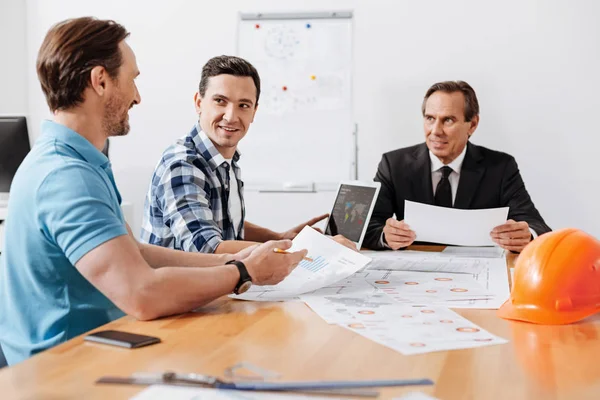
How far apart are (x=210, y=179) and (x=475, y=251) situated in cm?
92

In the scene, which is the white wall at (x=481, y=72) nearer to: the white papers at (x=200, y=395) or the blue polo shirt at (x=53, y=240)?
the blue polo shirt at (x=53, y=240)

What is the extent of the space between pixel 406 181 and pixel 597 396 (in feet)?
6.67

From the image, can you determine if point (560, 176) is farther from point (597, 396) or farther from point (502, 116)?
point (597, 396)

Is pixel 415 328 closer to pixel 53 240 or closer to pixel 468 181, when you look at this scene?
pixel 53 240

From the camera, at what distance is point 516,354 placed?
113 centimetres

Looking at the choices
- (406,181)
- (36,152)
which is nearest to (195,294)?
(36,152)

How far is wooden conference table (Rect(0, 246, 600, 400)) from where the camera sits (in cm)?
95

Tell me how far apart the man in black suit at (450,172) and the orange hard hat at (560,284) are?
1.31m

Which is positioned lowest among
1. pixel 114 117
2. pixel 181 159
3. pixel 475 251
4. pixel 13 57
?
pixel 475 251

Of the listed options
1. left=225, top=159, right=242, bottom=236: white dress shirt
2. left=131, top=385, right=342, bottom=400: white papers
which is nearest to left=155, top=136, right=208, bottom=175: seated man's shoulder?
left=225, top=159, right=242, bottom=236: white dress shirt

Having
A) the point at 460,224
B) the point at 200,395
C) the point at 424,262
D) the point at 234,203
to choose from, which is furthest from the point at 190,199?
the point at 200,395

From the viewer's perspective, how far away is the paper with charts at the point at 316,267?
1613 mm

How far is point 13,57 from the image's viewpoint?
14.2 feet

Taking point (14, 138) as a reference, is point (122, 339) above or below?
below
